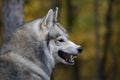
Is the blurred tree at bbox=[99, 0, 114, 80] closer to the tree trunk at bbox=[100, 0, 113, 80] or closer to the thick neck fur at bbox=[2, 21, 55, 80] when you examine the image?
the tree trunk at bbox=[100, 0, 113, 80]

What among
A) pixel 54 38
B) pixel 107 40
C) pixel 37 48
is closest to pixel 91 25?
pixel 107 40

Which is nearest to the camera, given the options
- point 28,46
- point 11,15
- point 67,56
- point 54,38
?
point 28,46

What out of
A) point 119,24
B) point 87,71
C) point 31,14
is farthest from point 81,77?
point 31,14

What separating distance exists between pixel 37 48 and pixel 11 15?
2.13 metres

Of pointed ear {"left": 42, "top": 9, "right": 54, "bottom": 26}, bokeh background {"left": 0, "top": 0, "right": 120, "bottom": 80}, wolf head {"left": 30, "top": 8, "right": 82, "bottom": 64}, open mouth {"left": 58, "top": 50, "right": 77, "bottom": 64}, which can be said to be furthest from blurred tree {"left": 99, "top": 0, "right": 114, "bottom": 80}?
pointed ear {"left": 42, "top": 9, "right": 54, "bottom": 26}

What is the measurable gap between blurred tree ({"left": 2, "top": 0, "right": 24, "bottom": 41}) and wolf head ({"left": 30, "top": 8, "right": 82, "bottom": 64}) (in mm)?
1697

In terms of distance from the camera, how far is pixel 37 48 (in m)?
12.6

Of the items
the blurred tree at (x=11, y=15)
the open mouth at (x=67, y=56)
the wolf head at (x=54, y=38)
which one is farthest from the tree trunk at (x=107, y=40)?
the wolf head at (x=54, y=38)

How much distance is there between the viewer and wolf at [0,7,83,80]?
12.4m

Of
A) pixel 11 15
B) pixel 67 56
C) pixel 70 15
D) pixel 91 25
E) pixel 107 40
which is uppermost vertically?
pixel 11 15

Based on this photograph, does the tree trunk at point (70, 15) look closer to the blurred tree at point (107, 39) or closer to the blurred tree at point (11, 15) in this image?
the blurred tree at point (107, 39)

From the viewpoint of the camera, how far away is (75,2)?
85.4 feet

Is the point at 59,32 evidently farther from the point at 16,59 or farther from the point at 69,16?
the point at 69,16

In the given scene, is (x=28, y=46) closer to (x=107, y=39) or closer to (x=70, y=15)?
(x=107, y=39)
